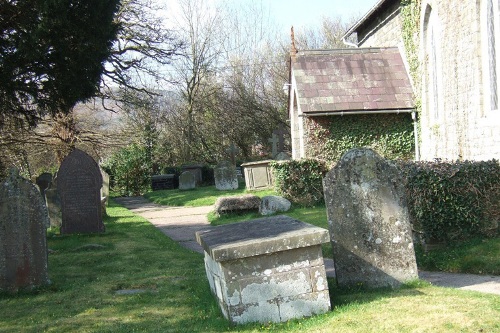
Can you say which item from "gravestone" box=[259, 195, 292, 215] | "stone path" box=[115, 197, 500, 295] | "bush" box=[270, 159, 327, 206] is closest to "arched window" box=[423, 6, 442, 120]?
"bush" box=[270, 159, 327, 206]

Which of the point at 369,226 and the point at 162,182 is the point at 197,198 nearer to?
the point at 162,182

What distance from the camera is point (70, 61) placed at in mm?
13062

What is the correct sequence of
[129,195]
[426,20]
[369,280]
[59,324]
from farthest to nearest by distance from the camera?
[129,195], [426,20], [369,280], [59,324]

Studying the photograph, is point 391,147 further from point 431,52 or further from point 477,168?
point 477,168

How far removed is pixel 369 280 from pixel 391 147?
39.6ft

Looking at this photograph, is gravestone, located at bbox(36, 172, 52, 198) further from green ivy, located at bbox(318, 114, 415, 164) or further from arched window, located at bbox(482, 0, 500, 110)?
arched window, located at bbox(482, 0, 500, 110)

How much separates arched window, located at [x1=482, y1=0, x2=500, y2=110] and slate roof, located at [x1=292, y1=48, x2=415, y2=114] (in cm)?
494

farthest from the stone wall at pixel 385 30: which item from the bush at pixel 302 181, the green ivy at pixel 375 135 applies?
the bush at pixel 302 181

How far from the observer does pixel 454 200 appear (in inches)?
354

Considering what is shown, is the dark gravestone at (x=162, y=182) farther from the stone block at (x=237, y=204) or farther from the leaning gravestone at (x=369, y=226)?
the leaning gravestone at (x=369, y=226)

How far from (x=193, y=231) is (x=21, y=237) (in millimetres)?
7046

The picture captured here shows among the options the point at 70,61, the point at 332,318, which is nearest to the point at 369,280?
the point at 332,318

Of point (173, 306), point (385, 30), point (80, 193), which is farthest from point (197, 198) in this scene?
point (173, 306)

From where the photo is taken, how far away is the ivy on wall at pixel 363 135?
1791 centimetres
